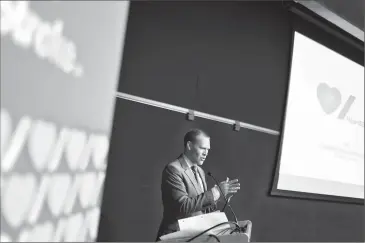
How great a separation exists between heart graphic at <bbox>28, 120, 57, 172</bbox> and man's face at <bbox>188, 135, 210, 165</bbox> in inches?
57.9

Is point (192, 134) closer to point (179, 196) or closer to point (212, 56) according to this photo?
point (179, 196)

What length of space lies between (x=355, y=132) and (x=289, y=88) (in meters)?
0.98

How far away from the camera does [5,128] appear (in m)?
0.50

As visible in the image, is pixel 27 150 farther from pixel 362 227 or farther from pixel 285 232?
pixel 362 227

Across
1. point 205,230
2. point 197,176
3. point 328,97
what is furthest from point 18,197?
point 328,97

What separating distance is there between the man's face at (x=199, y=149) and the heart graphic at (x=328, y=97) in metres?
1.24

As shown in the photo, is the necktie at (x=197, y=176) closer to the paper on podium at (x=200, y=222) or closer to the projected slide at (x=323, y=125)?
the paper on podium at (x=200, y=222)

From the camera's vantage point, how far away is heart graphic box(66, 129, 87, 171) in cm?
57

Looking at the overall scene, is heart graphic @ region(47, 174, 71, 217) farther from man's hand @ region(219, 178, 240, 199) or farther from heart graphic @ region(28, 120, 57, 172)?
man's hand @ region(219, 178, 240, 199)

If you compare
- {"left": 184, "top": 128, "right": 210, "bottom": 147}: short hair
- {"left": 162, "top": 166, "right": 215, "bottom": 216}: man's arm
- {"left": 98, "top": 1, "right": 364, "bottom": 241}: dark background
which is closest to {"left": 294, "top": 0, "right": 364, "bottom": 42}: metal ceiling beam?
{"left": 98, "top": 1, "right": 364, "bottom": 241}: dark background

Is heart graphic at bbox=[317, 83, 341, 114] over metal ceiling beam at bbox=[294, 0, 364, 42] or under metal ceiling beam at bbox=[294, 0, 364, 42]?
under

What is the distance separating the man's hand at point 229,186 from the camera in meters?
2.14

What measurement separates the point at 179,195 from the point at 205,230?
259 millimetres

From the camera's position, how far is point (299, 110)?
271 cm
